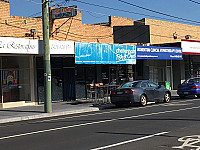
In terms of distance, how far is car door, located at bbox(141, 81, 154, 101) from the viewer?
18.7m

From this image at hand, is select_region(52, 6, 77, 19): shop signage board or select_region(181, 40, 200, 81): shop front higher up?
select_region(52, 6, 77, 19): shop signage board

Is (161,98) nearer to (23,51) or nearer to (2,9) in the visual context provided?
(23,51)

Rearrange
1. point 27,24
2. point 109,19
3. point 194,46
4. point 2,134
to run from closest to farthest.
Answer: point 2,134 → point 27,24 → point 109,19 → point 194,46

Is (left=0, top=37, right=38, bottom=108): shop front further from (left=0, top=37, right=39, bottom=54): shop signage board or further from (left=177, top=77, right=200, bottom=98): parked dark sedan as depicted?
(left=177, top=77, right=200, bottom=98): parked dark sedan

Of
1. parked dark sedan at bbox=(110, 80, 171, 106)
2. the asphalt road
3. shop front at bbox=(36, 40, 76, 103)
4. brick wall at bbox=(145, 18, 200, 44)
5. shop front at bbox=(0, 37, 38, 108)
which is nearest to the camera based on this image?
the asphalt road

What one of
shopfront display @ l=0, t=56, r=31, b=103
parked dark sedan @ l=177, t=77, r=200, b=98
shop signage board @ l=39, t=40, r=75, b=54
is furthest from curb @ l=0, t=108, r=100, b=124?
parked dark sedan @ l=177, t=77, r=200, b=98

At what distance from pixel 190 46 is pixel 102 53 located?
11829 millimetres

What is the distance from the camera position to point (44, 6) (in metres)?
16.3

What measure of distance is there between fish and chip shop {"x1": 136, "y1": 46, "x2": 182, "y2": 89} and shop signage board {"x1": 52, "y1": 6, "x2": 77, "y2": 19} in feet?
21.0

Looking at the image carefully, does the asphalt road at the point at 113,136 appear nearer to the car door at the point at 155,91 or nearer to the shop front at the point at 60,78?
the car door at the point at 155,91

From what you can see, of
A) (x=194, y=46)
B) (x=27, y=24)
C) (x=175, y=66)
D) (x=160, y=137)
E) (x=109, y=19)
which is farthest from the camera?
(x=175, y=66)

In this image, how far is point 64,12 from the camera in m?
20.2

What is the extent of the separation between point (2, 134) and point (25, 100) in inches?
409

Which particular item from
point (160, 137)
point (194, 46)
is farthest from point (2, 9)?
point (194, 46)
